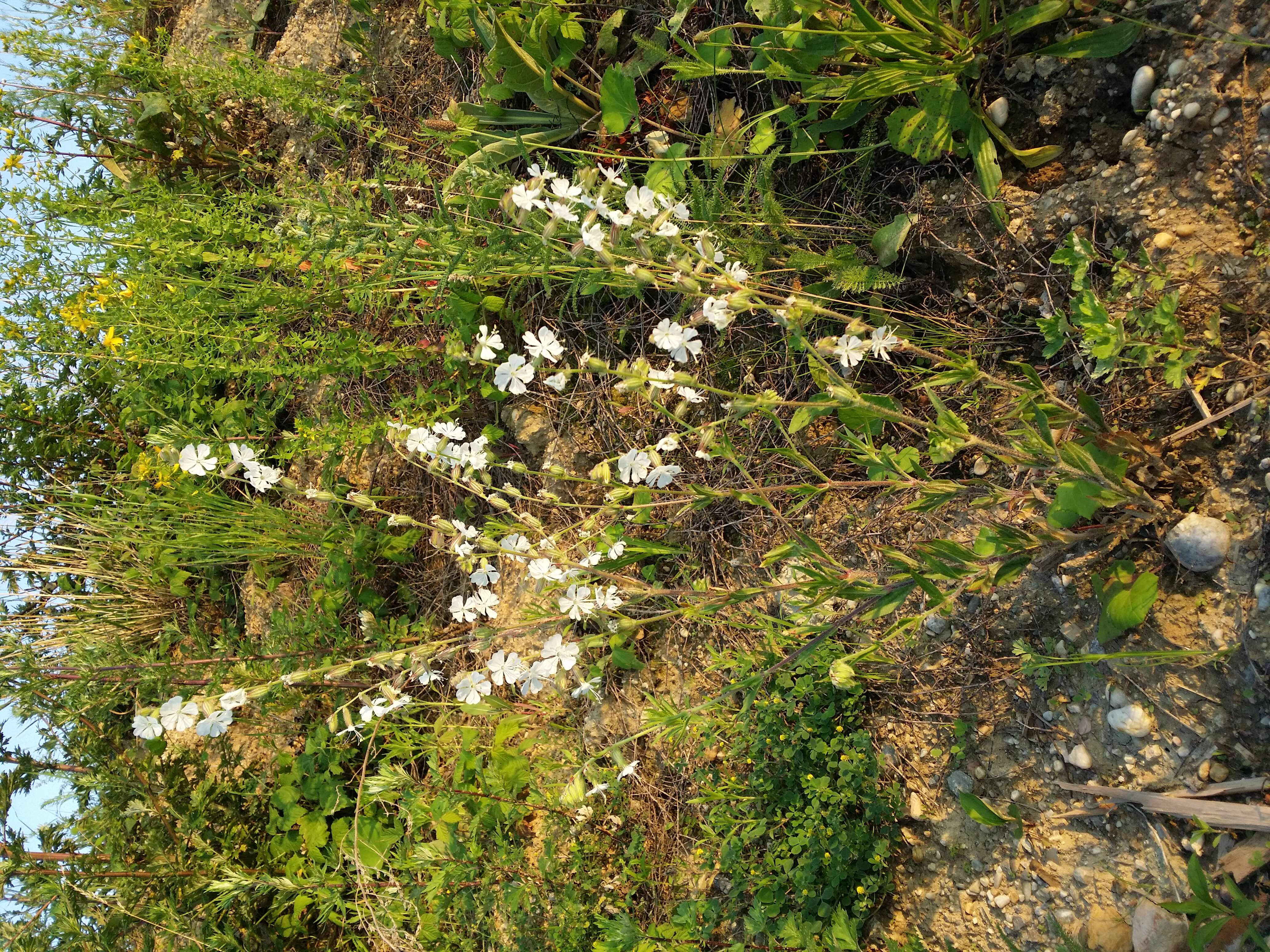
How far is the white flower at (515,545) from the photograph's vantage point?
2059mm

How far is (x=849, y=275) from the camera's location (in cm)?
238

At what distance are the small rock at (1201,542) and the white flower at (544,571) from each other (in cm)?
146

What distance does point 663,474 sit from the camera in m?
1.95

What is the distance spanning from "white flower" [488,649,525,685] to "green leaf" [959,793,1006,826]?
120 centimetres

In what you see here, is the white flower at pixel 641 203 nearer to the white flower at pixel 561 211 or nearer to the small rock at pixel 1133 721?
the white flower at pixel 561 211

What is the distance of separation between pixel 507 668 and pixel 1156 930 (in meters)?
1.64

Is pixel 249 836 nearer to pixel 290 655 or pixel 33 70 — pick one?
pixel 290 655

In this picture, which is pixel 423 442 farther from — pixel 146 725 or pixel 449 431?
pixel 146 725

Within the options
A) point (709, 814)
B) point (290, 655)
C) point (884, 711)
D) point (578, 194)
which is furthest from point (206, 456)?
point (884, 711)

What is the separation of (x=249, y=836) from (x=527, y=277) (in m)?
2.84

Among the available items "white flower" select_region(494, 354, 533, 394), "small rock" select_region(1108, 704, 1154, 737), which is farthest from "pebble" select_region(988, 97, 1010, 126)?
"small rock" select_region(1108, 704, 1154, 737)

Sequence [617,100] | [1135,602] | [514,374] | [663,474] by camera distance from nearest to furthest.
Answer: [1135,602]
[663,474]
[514,374]
[617,100]

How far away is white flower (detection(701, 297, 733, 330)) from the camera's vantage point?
68.9 inches

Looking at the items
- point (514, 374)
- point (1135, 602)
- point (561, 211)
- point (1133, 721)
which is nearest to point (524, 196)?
point (561, 211)
